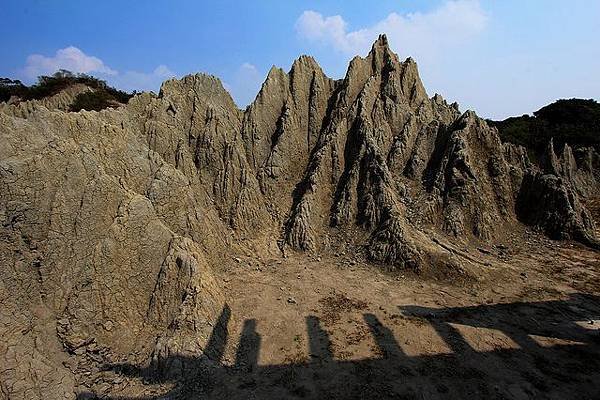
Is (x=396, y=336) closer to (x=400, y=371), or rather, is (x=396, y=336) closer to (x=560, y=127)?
(x=400, y=371)

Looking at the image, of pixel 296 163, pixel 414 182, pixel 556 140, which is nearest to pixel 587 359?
pixel 414 182

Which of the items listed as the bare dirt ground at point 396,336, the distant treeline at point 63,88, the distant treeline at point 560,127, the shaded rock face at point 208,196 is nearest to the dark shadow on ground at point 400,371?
the bare dirt ground at point 396,336

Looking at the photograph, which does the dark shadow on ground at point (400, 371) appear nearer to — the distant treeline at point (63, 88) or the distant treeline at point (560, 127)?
the distant treeline at point (63, 88)

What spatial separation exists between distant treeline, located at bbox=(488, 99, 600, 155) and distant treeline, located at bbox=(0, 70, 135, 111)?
54.1 metres

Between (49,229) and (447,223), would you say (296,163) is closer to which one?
(447,223)

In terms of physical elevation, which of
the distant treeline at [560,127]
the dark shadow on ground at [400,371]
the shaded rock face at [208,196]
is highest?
the distant treeline at [560,127]

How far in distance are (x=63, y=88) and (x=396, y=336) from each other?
49.3 m

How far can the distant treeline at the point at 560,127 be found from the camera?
51.9 meters

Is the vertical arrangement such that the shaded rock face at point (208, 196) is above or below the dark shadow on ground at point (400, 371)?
above

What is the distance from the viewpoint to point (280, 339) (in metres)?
14.4

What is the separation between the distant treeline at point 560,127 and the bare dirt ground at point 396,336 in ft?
128

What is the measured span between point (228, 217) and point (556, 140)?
53.1 metres

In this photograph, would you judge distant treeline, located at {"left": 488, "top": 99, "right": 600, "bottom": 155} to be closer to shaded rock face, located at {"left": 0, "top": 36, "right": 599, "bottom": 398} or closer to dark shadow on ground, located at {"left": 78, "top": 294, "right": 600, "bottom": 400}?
shaded rock face, located at {"left": 0, "top": 36, "right": 599, "bottom": 398}

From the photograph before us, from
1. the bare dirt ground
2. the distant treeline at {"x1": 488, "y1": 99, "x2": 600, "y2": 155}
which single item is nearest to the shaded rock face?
the bare dirt ground
